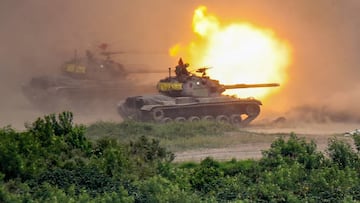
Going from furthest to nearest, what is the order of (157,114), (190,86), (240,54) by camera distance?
(240,54), (190,86), (157,114)

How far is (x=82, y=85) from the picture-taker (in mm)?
30531

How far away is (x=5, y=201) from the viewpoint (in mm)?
10094

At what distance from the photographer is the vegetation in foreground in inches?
420

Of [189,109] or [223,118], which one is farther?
[223,118]

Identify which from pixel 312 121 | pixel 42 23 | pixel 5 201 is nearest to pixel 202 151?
pixel 5 201

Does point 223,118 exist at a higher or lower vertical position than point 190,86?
lower

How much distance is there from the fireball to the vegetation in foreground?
16.6m

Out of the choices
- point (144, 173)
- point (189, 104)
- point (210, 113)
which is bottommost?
point (144, 173)

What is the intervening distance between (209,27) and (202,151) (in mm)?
13716

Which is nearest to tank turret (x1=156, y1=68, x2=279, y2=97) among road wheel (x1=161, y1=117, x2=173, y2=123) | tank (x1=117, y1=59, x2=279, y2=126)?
tank (x1=117, y1=59, x2=279, y2=126)

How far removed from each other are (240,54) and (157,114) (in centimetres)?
642

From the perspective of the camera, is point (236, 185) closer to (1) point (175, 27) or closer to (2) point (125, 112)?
(2) point (125, 112)

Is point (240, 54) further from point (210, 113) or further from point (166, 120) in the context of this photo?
point (166, 120)

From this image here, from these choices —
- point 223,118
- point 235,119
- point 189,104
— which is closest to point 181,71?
point 189,104
